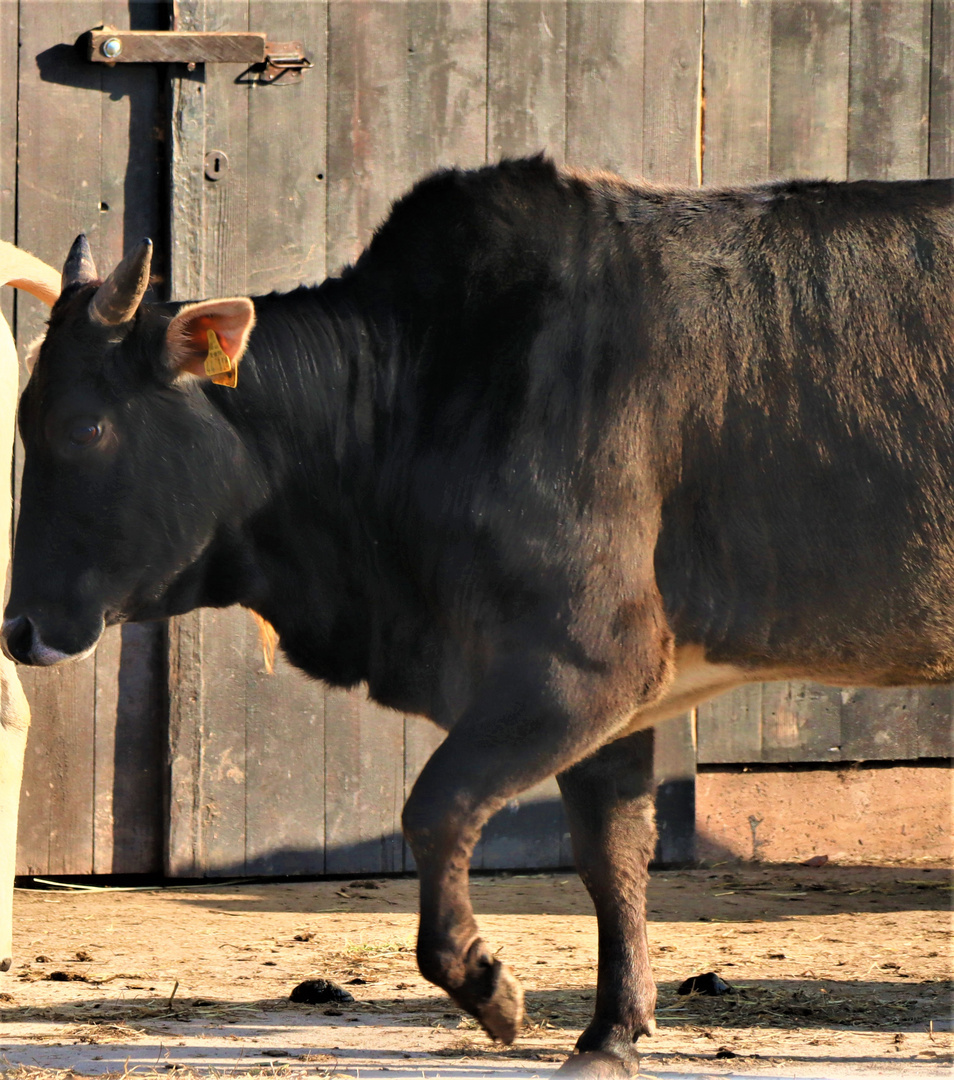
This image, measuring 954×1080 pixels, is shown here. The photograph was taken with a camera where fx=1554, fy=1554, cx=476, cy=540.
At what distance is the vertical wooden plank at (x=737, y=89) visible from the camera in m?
6.48

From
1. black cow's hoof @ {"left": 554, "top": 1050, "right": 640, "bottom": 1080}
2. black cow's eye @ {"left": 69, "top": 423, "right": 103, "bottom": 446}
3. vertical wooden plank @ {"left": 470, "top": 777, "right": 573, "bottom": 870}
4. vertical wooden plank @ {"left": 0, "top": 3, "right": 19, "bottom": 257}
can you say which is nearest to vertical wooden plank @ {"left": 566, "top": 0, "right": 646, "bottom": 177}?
vertical wooden plank @ {"left": 0, "top": 3, "right": 19, "bottom": 257}

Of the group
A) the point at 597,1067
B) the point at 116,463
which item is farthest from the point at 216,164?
the point at 597,1067

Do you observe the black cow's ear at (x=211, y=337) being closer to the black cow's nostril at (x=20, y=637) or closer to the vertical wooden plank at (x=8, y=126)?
the black cow's nostril at (x=20, y=637)

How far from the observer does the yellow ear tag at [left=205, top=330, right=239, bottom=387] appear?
3559mm

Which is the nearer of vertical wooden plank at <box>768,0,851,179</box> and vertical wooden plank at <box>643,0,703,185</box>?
vertical wooden plank at <box>643,0,703,185</box>

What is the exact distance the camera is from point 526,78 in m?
6.30

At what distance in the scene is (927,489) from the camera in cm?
347

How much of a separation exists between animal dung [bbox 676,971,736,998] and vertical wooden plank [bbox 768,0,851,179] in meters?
3.51

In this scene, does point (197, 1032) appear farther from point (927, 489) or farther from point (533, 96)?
point (533, 96)

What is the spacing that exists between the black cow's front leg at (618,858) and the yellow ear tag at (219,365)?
1.30 metres

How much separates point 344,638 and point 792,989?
1.78m

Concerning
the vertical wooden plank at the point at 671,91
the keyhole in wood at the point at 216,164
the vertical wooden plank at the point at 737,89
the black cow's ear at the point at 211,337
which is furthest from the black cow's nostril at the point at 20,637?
the vertical wooden plank at the point at 737,89

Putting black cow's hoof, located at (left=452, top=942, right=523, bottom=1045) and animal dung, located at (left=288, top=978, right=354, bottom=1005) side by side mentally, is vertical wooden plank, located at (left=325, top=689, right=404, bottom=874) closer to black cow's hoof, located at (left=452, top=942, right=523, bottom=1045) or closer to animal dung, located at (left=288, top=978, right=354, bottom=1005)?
animal dung, located at (left=288, top=978, right=354, bottom=1005)

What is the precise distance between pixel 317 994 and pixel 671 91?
3960 mm
